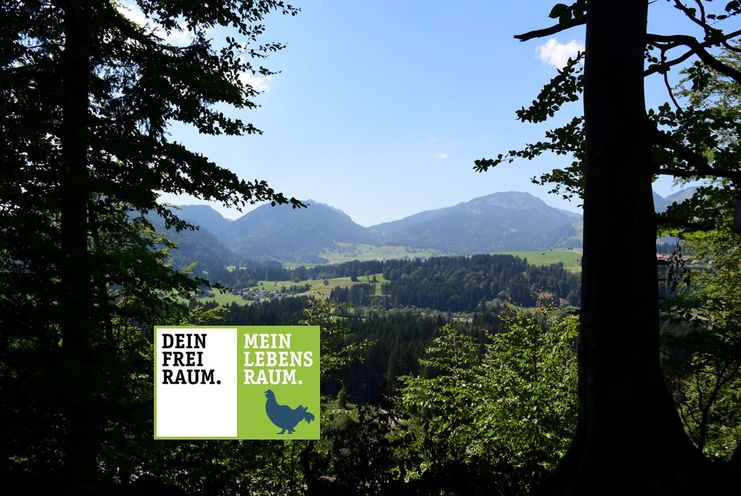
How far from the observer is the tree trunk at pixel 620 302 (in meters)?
3.09

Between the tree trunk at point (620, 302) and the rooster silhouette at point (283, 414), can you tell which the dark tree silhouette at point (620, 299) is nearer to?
the tree trunk at point (620, 302)

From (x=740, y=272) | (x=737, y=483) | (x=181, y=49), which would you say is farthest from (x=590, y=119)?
(x=740, y=272)

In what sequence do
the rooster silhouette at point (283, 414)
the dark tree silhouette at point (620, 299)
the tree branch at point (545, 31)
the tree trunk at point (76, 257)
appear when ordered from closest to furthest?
the dark tree silhouette at point (620, 299), the tree branch at point (545, 31), the tree trunk at point (76, 257), the rooster silhouette at point (283, 414)

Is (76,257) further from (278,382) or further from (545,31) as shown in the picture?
(545,31)

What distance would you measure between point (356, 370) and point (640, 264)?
88475mm

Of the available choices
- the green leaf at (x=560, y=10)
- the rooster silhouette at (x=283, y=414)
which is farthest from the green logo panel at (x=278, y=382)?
the green leaf at (x=560, y=10)

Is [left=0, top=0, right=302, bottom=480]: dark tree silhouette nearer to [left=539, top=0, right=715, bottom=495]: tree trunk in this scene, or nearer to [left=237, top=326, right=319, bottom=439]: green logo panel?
[left=237, top=326, right=319, bottom=439]: green logo panel

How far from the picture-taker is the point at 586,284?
3387mm

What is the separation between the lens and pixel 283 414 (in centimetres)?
947

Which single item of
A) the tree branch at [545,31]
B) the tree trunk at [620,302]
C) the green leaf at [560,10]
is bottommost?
the tree trunk at [620,302]

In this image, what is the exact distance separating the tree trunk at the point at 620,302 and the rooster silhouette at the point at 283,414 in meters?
7.06

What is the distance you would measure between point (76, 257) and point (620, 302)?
7.28 meters

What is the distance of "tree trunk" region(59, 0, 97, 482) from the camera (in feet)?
20.2

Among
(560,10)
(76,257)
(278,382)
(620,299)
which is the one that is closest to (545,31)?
(560,10)
